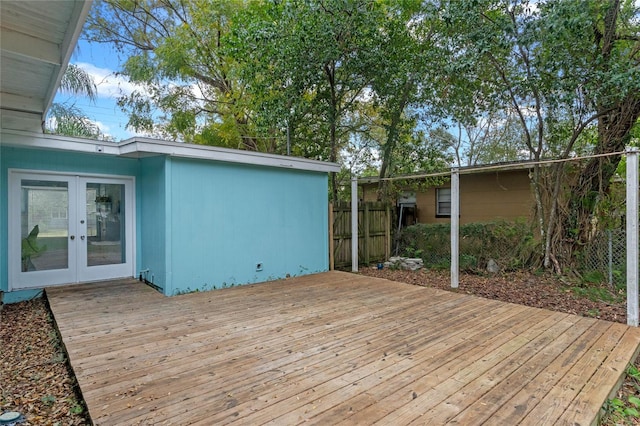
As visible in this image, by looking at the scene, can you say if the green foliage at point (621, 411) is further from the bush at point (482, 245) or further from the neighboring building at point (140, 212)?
the neighboring building at point (140, 212)

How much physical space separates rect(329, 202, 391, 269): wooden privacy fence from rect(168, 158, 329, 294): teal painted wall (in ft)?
1.18

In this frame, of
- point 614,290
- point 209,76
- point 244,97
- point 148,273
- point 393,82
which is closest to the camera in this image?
point 614,290

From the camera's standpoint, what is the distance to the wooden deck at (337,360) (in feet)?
7.23

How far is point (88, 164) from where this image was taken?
18.9 ft

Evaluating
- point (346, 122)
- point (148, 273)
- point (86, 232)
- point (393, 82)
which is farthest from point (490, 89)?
point (86, 232)

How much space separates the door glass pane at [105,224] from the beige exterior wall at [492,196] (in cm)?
894

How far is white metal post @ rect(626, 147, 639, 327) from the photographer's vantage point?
149 inches

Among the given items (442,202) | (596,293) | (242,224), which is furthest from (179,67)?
(596,293)

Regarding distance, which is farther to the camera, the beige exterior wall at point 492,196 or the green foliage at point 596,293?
the beige exterior wall at point 492,196

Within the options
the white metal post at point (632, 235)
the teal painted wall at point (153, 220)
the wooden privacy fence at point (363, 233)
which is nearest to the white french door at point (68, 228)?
the teal painted wall at point (153, 220)

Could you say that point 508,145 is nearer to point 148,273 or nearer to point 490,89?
point 490,89

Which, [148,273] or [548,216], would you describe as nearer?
[148,273]

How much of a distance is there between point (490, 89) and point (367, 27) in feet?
9.24

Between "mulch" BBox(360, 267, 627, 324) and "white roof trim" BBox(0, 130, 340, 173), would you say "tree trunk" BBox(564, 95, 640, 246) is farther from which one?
"white roof trim" BBox(0, 130, 340, 173)
